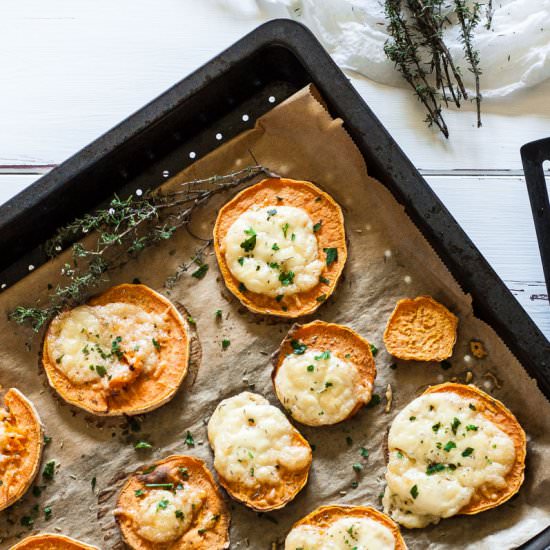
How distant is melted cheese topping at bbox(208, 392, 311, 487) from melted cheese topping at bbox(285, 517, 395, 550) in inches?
10.5

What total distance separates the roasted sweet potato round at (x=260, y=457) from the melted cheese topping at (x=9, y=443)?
0.89 meters

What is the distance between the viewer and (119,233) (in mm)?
4016

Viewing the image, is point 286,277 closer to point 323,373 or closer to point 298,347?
point 298,347

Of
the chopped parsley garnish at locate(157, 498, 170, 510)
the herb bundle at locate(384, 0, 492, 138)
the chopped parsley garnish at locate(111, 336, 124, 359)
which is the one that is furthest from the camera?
the herb bundle at locate(384, 0, 492, 138)

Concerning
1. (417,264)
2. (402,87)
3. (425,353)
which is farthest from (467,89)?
(425,353)

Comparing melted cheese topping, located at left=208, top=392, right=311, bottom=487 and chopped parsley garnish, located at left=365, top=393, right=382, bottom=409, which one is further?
chopped parsley garnish, located at left=365, top=393, right=382, bottom=409

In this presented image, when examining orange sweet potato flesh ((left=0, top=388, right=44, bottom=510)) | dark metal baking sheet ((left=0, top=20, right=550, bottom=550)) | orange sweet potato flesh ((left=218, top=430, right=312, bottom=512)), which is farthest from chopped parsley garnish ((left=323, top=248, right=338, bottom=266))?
orange sweet potato flesh ((left=0, top=388, right=44, bottom=510))

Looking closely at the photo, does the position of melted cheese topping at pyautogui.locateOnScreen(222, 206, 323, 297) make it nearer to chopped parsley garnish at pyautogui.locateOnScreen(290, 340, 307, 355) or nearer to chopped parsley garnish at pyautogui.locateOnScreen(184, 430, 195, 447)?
chopped parsley garnish at pyautogui.locateOnScreen(290, 340, 307, 355)

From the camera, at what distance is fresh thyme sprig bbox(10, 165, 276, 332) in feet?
12.9

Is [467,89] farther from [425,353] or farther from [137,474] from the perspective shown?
[137,474]

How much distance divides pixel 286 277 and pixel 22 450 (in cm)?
144

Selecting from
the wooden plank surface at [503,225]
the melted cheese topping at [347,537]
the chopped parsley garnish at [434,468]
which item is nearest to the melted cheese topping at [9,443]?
the melted cheese topping at [347,537]

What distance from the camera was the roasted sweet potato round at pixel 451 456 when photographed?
3.73 meters

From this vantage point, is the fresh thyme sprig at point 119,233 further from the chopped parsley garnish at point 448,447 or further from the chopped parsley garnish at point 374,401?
the chopped parsley garnish at point 448,447
